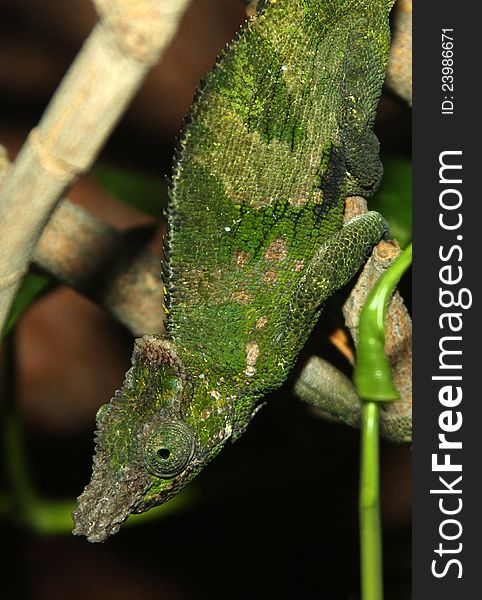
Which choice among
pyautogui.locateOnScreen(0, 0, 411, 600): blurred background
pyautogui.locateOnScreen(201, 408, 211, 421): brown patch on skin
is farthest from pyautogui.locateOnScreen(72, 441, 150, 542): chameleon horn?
pyautogui.locateOnScreen(0, 0, 411, 600): blurred background

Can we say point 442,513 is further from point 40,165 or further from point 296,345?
point 40,165

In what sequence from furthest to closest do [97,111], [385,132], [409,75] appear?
[385,132] → [409,75] → [97,111]

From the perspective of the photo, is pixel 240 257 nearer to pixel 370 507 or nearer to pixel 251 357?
pixel 251 357

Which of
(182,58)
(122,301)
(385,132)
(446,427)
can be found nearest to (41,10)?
(182,58)

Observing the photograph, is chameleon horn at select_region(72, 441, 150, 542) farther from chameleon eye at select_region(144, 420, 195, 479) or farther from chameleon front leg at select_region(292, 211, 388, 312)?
chameleon front leg at select_region(292, 211, 388, 312)

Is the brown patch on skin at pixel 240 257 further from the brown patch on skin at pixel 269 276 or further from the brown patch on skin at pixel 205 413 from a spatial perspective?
the brown patch on skin at pixel 205 413

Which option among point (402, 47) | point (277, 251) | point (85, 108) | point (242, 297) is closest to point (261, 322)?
point (242, 297)

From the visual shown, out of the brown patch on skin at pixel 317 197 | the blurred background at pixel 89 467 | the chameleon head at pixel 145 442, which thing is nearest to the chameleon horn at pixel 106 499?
the chameleon head at pixel 145 442
